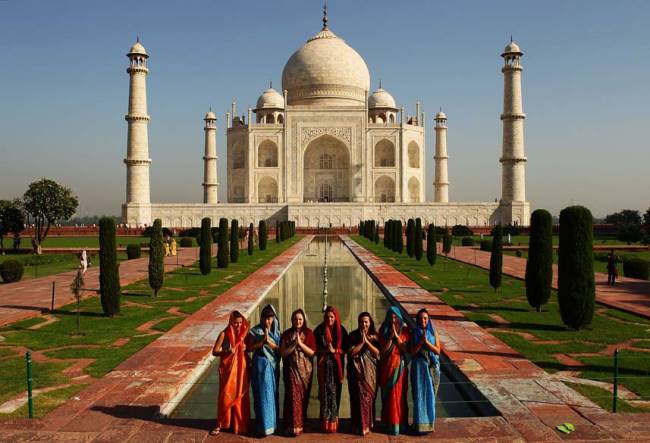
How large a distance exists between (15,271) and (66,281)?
101 cm

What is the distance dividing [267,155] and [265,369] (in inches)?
1257

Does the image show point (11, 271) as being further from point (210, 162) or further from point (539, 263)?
point (210, 162)

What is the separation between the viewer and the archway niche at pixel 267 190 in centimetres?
3390

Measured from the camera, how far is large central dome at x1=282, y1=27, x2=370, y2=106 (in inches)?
1392

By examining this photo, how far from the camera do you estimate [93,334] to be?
6145 millimetres

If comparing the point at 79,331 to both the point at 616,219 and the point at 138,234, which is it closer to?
the point at 138,234

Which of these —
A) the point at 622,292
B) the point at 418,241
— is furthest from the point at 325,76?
the point at 622,292

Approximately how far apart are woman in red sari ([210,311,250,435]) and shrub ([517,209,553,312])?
5083 mm

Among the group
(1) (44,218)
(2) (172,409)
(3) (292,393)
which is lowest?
(2) (172,409)

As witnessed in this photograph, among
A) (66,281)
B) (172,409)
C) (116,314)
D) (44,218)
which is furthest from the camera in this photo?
(44,218)

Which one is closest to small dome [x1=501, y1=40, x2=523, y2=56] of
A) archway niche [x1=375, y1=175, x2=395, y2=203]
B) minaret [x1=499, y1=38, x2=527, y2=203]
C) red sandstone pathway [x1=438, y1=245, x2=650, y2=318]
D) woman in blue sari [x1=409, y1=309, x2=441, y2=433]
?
minaret [x1=499, y1=38, x2=527, y2=203]

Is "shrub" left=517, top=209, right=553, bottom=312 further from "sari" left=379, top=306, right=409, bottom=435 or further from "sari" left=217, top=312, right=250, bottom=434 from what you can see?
"sari" left=217, top=312, right=250, bottom=434

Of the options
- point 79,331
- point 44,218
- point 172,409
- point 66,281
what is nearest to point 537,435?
point 172,409

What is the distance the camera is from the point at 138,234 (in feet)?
89.7
